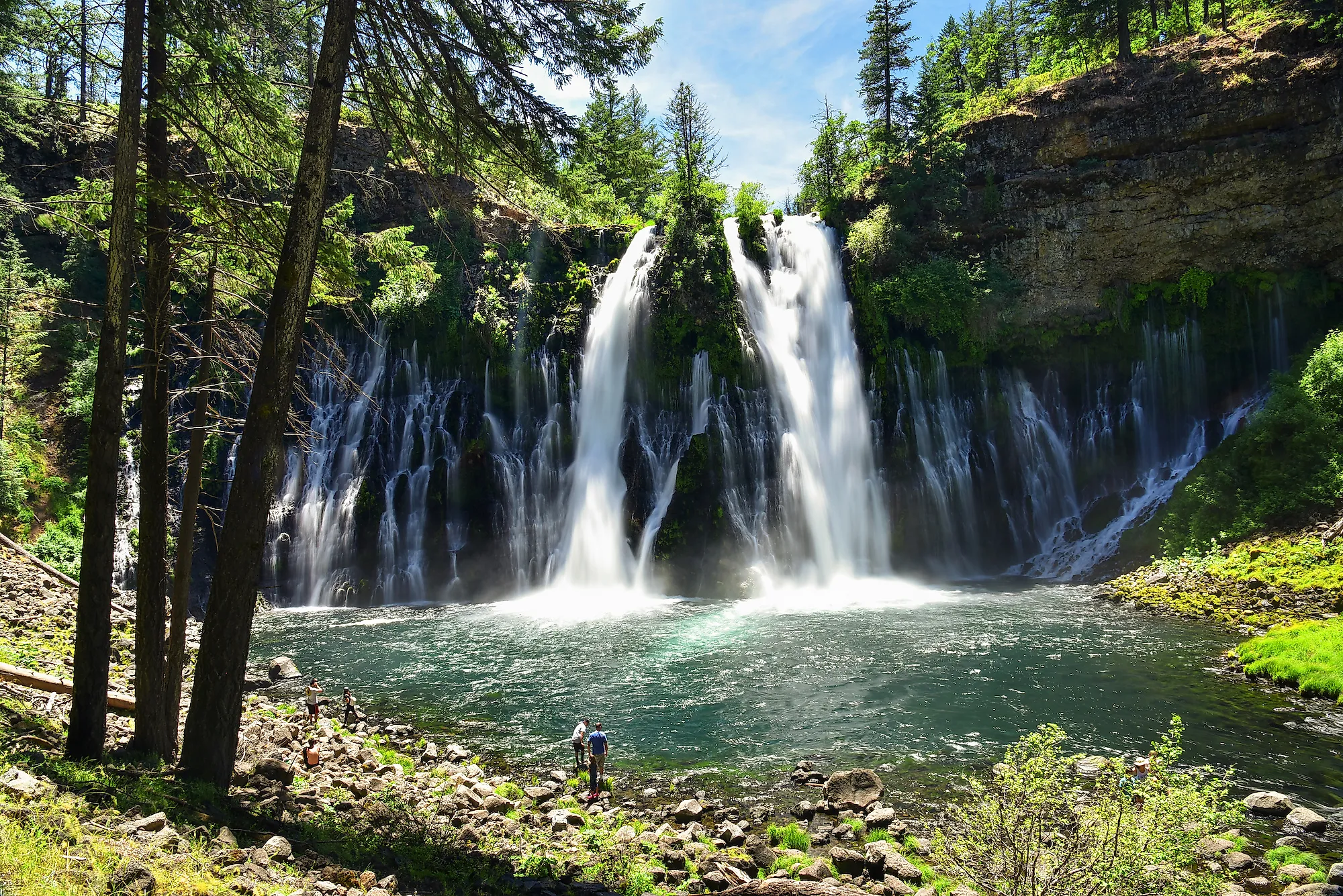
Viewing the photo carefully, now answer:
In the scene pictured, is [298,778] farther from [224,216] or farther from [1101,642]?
[1101,642]

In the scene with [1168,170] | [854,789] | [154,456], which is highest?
[1168,170]

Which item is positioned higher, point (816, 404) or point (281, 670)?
point (816, 404)

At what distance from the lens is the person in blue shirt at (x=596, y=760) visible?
349 inches

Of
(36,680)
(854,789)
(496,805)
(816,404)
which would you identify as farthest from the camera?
(816,404)

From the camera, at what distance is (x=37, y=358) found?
90.9 ft

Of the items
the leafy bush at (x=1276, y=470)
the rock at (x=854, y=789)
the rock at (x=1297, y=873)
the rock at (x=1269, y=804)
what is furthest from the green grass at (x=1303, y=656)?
the rock at (x=854, y=789)

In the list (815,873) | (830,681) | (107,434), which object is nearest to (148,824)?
(107,434)

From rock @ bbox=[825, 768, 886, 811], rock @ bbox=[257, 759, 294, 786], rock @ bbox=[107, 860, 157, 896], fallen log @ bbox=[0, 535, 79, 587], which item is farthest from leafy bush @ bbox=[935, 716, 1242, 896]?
fallen log @ bbox=[0, 535, 79, 587]

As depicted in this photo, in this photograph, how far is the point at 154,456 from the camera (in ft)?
21.5

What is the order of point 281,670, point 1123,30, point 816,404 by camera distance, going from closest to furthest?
point 281,670
point 816,404
point 1123,30

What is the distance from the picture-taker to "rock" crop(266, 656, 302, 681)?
1395 centimetres

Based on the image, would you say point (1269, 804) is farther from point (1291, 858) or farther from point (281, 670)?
point (281, 670)

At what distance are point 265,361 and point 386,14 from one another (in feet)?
10.8

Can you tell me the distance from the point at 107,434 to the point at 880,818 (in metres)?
8.38
